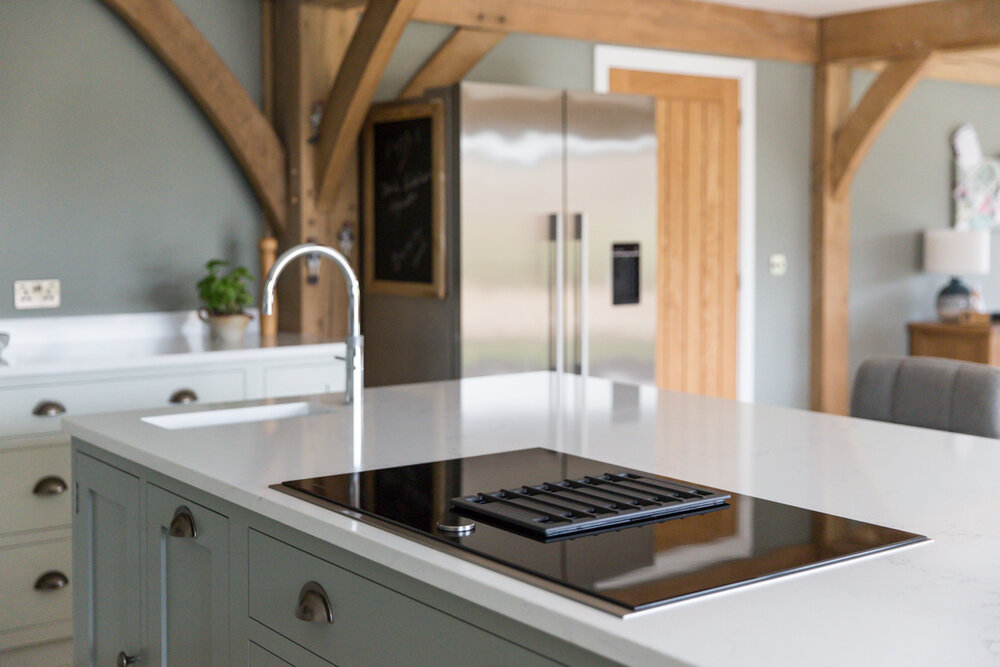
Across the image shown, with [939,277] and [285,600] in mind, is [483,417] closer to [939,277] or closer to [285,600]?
[285,600]

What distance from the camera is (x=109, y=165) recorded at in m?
3.94

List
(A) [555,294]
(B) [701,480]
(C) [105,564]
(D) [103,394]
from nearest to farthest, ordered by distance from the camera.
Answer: (B) [701,480] < (C) [105,564] < (D) [103,394] < (A) [555,294]

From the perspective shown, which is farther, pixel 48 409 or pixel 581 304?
pixel 581 304

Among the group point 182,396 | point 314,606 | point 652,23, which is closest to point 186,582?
point 314,606

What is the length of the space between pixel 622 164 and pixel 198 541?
271 cm

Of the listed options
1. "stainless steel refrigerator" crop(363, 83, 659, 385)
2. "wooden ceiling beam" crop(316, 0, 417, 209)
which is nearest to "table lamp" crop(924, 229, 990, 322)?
"stainless steel refrigerator" crop(363, 83, 659, 385)

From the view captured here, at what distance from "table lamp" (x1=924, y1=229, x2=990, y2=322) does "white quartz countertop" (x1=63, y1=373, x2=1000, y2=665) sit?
412 cm

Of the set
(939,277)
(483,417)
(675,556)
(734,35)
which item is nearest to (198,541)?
(483,417)

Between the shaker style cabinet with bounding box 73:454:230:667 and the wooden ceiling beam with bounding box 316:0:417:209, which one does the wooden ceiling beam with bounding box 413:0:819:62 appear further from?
the shaker style cabinet with bounding box 73:454:230:667

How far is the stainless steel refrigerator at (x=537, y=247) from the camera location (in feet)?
12.8

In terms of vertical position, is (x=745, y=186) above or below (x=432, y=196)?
above

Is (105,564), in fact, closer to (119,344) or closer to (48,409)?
(48,409)

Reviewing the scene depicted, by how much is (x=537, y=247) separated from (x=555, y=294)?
0.62 feet

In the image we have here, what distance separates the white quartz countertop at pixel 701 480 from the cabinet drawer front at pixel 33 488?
3.27ft
